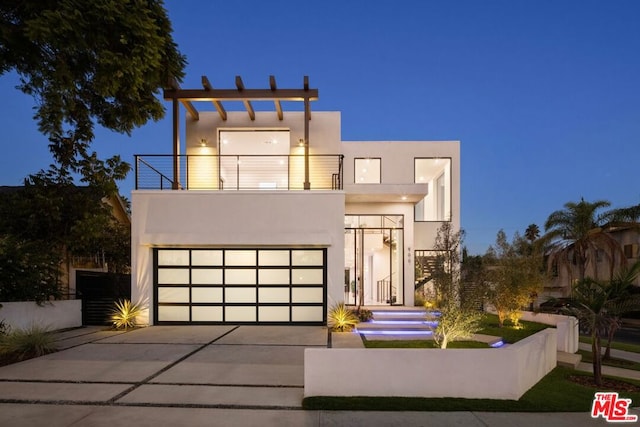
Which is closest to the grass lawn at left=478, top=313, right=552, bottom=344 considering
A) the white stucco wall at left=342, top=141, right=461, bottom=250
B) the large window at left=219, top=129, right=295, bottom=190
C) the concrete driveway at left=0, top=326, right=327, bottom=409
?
the concrete driveway at left=0, top=326, right=327, bottom=409

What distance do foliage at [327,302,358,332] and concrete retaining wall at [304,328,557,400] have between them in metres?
5.42

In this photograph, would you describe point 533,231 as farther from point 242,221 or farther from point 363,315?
point 242,221

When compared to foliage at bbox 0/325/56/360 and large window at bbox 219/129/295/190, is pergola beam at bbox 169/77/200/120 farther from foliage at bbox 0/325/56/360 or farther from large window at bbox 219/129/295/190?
foliage at bbox 0/325/56/360

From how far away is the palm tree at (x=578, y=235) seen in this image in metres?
19.7

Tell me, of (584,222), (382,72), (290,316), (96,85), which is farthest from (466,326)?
(382,72)

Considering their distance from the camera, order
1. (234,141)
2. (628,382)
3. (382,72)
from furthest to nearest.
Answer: (382,72) → (234,141) → (628,382)

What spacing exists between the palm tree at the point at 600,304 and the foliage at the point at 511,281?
3920mm

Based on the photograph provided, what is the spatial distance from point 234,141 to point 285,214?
4.59 metres

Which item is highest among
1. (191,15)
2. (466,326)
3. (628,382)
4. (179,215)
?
(191,15)

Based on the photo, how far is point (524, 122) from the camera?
5250cm

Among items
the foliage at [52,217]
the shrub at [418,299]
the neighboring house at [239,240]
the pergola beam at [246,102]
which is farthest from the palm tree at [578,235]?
the foliage at [52,217]

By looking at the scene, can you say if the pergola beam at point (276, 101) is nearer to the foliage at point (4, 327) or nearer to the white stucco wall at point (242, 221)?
the white stucco wall at point (242, 221)

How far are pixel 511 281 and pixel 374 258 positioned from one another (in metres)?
7.48

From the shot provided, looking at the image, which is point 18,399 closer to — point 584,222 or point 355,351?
point 355,351
